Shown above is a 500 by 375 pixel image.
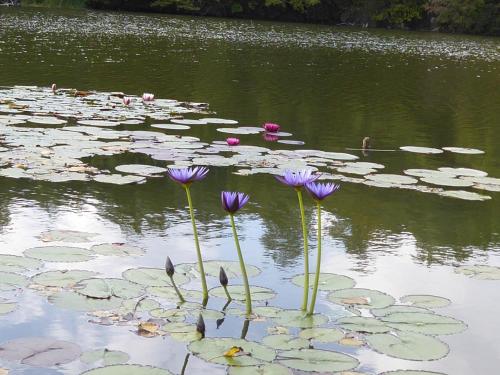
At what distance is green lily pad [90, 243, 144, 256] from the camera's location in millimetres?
3103

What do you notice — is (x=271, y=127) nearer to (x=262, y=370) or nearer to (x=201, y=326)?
(x=201, y=326)

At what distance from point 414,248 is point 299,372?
5.00ft

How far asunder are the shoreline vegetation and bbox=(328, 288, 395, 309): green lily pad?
3383 centimetres

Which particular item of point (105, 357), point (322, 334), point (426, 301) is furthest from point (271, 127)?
point (105, 357)

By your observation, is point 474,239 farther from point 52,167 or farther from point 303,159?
point 52,167

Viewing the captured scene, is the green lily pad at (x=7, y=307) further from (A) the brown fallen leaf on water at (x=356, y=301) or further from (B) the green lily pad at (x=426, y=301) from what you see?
(B) the green lily pad at (x=426, y=301)

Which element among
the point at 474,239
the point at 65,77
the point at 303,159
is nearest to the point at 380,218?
the point at 474,239

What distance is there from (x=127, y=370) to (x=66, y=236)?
126 cm

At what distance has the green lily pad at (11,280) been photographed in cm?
267

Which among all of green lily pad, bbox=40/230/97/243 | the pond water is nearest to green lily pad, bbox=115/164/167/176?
the pond water

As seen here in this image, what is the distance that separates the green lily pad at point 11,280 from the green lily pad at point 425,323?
121 centimetres

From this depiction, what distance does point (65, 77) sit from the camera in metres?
9.88

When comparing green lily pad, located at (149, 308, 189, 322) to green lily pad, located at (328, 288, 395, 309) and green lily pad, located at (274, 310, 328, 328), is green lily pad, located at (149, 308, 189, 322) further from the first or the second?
green lily pad, located at (328, 288, 395, 309)

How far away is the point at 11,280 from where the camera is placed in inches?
107
